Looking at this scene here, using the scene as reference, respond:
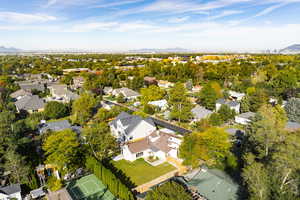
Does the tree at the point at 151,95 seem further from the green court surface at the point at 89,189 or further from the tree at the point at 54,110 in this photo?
the green court surface at the point at 89,189

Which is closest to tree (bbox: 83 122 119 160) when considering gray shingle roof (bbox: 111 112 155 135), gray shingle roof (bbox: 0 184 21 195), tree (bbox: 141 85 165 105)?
gray shingle roof (bbox: 111 112 155 135)

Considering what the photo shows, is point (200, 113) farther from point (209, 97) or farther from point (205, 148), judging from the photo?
point (205, 148)

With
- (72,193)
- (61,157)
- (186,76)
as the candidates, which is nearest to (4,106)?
(61,157)

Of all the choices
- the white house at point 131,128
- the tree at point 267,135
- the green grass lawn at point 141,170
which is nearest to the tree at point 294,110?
the tree at point 267,135

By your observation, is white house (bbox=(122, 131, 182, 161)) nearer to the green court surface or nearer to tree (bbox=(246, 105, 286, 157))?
the green court surface

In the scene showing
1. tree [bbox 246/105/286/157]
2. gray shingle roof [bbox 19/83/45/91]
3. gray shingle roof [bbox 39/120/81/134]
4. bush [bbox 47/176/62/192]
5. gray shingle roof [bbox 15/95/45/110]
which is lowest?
bush [bbox 47/176/62/192]

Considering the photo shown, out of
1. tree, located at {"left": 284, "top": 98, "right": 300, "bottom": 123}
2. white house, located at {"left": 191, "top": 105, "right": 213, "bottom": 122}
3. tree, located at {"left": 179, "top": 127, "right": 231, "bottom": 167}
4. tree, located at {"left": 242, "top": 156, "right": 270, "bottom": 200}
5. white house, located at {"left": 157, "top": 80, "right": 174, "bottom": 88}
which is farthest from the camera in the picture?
white house, located at {"left": 157, "top": 80, "right": 174, "bottom": 88}
